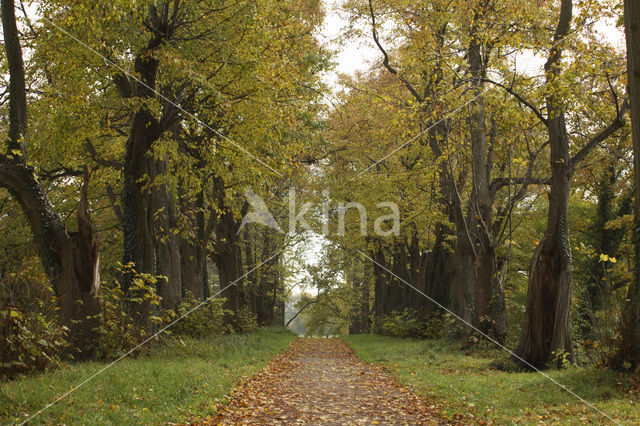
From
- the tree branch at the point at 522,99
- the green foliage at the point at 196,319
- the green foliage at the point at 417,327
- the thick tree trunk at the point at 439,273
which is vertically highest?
the tree branch at the point at 522,99

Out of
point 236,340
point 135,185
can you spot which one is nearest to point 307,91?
point 135,185

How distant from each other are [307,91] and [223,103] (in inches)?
219

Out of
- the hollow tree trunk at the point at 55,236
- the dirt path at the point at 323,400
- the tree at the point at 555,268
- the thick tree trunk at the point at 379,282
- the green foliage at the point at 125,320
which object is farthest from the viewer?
the thick tree trunk at the point at 379,282

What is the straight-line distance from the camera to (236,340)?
691 inches

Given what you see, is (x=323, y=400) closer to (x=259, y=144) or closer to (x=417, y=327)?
(x=259, y=144)

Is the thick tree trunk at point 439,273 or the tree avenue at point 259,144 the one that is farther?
the thick tree trunk at point 439,273

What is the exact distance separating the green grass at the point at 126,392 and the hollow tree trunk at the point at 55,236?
1.12m

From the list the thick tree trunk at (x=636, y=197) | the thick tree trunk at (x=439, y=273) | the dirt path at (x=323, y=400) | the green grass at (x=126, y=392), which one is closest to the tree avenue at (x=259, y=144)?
the thick tree trunk at (x=636, y=197)

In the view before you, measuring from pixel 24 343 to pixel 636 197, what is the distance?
30.5 feet

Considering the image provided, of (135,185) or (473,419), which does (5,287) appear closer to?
(135,185)

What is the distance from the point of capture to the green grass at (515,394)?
6.66m

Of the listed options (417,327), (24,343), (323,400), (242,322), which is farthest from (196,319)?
(417,327)

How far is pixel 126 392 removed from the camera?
712cm

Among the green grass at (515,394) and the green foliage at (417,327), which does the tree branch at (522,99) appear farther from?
the green foliage at (417,327)
